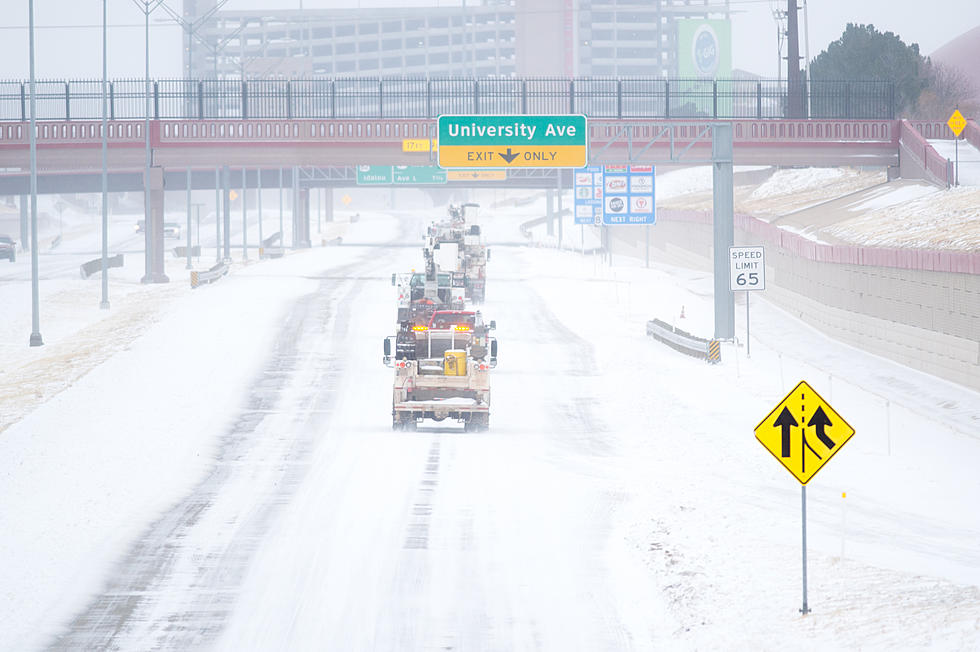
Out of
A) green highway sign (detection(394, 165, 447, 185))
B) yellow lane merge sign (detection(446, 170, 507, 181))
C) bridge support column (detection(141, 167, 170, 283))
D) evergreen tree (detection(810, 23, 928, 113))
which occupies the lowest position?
bridge support column (detection(141, 167, 170, 283))

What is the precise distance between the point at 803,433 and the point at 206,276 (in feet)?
165

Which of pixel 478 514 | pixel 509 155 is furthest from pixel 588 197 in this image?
pixel 478 514

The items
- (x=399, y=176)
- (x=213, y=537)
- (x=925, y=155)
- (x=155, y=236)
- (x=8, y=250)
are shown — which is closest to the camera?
(x=213, y=537)

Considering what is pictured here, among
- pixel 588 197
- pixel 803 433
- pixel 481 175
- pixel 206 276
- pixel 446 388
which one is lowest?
pixel 446 388

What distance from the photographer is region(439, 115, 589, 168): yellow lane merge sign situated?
121ft

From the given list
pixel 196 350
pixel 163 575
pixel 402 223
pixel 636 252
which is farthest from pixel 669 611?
pixel 402 223

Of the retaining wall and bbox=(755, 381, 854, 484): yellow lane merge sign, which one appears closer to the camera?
bbox=(755, 381, 854, 484): yellow lane merge sign

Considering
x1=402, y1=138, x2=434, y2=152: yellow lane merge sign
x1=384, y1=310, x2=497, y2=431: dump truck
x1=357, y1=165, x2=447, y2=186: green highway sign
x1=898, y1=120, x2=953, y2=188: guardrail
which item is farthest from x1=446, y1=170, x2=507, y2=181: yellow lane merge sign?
x1=384, y1=310, x2=497, y2=431: dump truck

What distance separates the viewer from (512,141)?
1455 inches

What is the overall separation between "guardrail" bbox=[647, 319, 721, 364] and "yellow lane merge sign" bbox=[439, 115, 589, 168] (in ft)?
19.9

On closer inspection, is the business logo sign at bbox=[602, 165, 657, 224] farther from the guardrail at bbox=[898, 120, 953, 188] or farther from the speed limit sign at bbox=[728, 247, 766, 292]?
the speed limit sign at bbox=[728, 247, 766, 292]

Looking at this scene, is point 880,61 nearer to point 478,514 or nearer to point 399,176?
point 399,176

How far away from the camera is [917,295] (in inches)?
1549

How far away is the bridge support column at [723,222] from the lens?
38750 mm
